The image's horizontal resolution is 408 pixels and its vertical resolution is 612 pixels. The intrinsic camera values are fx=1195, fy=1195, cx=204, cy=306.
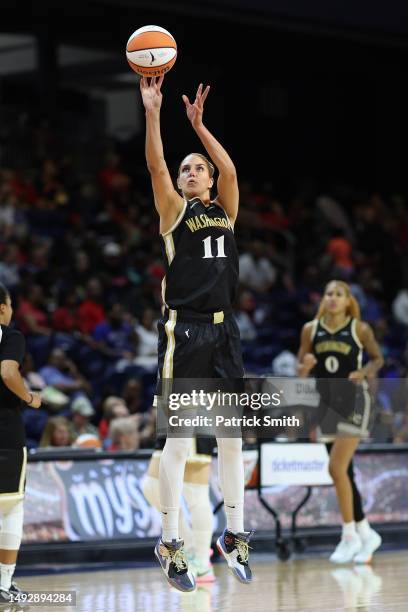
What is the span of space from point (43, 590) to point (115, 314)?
6672mm

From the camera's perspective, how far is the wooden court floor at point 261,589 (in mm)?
7469

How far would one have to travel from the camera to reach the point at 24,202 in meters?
17.3

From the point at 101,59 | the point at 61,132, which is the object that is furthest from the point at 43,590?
the point at 101,59

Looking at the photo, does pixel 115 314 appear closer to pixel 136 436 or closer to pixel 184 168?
pixel 136 436

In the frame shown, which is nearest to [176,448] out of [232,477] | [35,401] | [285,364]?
[232,477]

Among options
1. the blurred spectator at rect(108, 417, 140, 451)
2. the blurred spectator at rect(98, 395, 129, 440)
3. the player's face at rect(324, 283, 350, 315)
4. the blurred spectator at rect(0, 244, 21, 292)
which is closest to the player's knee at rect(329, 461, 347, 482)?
the player's face at rect(324, 283, 350, 315)

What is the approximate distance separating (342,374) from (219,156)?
12.4 ft

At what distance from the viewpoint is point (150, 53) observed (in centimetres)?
656

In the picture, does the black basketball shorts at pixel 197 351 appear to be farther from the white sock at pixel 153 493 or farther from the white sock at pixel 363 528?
the white sock at pixel 363 528

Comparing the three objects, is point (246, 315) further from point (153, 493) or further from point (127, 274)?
point (153, 493)

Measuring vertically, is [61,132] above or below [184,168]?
above

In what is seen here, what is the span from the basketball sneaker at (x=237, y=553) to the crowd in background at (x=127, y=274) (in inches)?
150

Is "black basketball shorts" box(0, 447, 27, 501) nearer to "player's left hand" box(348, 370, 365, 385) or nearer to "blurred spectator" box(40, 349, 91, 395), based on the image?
"player's left hand" box(348, 370, 365, 385)

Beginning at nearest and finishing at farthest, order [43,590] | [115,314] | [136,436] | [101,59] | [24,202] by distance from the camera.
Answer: [43,590]
[136,436]
[115,314]
[24,202]
[101,59]
